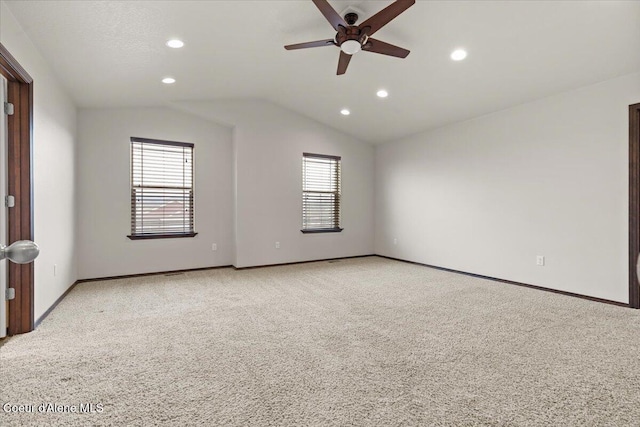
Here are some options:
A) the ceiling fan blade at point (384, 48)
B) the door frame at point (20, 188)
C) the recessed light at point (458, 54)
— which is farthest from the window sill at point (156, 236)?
the recessed light at point (458, 54)

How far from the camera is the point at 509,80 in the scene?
398 cm

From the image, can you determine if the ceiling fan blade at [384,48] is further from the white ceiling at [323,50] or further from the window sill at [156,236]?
the window sill at [156,236]

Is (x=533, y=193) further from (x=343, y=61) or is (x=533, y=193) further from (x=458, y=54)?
(x=343, y=61)

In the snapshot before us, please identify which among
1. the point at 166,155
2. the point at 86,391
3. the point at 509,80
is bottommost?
the point at 86,391

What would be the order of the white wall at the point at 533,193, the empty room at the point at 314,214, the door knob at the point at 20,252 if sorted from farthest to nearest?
1. the white wall at the point at 533,193
2. the empty room at the point at 314,214
3. the door knob at the point at 20,252

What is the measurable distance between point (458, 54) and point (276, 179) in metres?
3.47

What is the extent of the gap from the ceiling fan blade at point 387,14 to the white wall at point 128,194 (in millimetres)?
3646

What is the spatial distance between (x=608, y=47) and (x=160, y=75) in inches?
189

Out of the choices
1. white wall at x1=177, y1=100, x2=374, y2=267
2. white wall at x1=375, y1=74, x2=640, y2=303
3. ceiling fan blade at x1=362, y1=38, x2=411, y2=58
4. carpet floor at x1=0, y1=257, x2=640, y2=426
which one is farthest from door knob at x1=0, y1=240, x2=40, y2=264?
→ white wall at x1=375, y1=74, x2=640, y2=303

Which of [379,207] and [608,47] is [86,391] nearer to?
[608,47]

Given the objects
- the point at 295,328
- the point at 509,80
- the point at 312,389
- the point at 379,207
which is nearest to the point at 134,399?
the point at 312,389

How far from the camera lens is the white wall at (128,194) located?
15.6 ft

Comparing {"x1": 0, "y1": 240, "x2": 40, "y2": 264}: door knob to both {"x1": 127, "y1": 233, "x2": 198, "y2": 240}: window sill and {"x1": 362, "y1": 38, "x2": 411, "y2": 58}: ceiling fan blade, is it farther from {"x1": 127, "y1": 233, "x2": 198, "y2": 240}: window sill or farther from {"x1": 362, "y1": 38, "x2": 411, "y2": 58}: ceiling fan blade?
{"x1": 127, "y1": 233, "x2": 198, "y2": 240}: window sill

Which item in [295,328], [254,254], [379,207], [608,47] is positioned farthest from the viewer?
[379,207]
